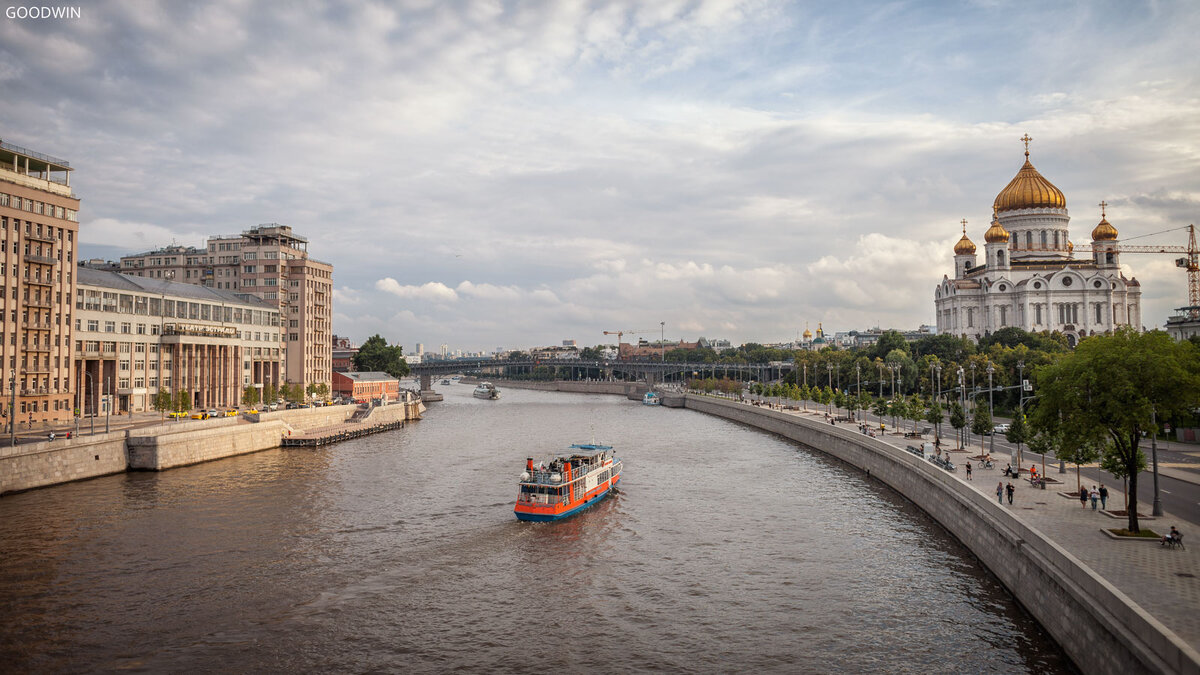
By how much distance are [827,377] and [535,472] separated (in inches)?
4657

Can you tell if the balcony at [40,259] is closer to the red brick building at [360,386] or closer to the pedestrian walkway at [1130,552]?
the red brick building at [360,386]

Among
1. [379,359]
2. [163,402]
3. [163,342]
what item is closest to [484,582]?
[163,402]

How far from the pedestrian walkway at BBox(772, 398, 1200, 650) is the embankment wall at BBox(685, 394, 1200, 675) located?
1296 mm

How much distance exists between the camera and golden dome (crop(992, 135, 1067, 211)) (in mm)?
158000

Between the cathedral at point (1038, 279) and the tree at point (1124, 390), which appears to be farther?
the cathedral at point (1038, 279)

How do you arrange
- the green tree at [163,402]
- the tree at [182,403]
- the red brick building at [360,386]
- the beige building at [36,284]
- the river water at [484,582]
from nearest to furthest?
the river water at [484,582], the beige building at [36,284], the green tree at [163,402], the tree at [182,403], the red brick building at [360,386]

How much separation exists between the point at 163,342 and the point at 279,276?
3672 centimetres

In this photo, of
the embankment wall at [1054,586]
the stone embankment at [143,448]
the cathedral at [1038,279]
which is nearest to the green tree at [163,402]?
the stone embankment at [143,448]

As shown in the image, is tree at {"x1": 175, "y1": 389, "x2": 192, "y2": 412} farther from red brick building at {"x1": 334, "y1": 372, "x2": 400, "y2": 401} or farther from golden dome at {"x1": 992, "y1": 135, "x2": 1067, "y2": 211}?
golden dome at {"x1": 992, "y1": 135, "x2": 1067, "y2": 211}

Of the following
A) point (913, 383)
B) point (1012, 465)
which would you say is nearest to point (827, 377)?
point (913, 383)

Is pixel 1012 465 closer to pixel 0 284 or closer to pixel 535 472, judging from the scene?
pixel 535 472

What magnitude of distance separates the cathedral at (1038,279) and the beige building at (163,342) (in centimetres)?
13766

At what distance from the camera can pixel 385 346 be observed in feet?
569

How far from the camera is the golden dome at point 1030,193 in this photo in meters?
158
